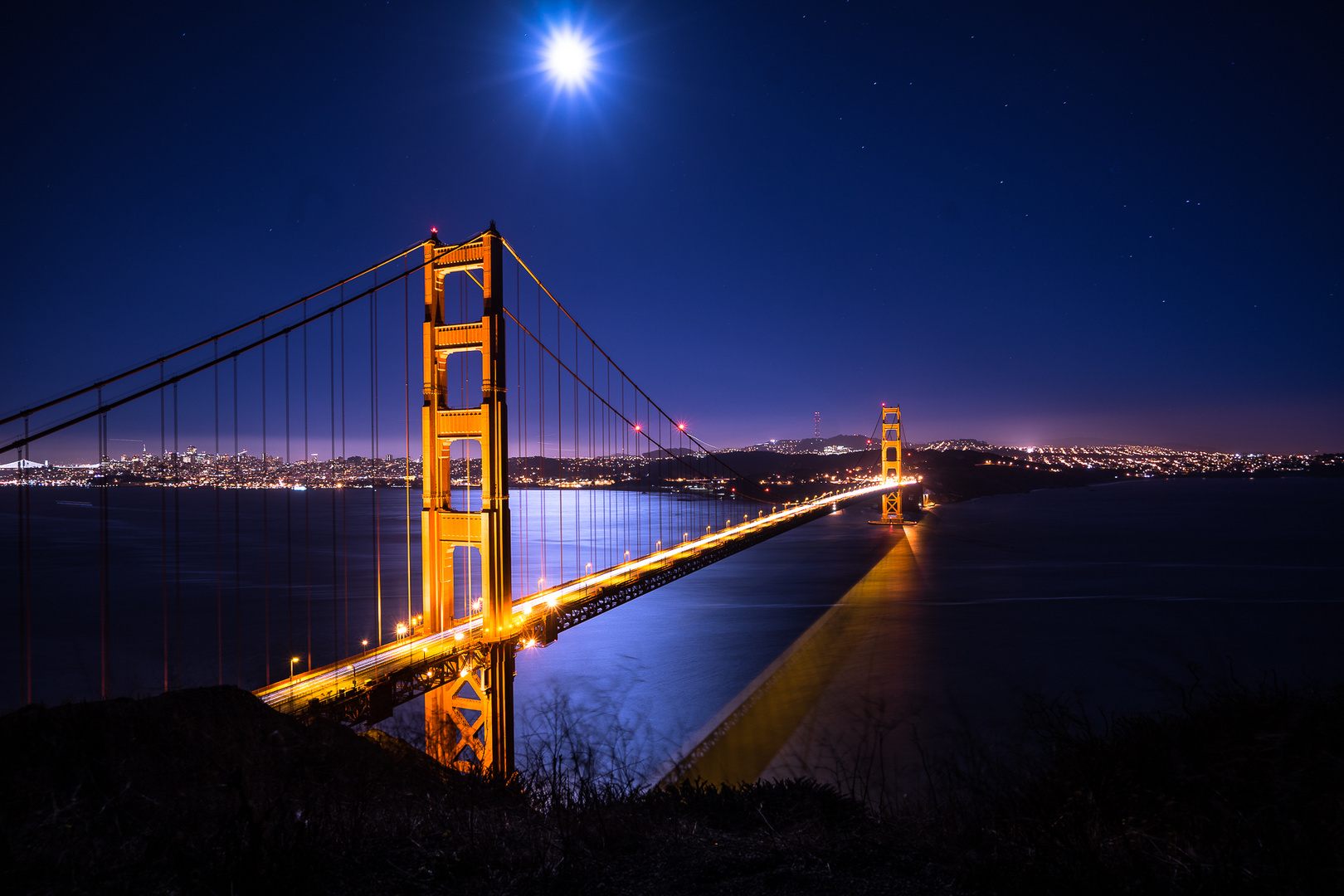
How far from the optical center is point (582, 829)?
12.0ft

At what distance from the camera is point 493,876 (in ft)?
10.1

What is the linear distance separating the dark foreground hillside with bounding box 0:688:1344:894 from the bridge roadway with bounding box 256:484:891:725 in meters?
1.27

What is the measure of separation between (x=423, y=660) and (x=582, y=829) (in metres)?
6.55

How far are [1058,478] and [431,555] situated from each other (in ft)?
483

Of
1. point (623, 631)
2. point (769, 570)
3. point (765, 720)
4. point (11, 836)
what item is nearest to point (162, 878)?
point (11, 836)

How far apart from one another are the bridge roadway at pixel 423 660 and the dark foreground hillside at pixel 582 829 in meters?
1.27

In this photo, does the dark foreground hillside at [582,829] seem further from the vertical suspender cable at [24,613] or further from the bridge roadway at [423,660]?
the vertical suspender cable at [24,613]

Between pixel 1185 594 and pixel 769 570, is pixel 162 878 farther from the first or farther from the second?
pixel 769 570

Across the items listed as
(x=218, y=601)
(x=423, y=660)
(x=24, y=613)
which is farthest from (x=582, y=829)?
(x=24, y=613)

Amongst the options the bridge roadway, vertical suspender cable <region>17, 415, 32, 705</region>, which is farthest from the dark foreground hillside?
vertical suspender cable <region>17, 415, 32, 705</region>

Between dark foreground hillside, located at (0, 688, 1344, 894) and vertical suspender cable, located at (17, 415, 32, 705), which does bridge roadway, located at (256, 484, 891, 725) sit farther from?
vertical suspender cable, located at (17, 415, 32, 705)

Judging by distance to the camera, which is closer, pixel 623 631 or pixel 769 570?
pixel 623 631

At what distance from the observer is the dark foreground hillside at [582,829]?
2.88 m

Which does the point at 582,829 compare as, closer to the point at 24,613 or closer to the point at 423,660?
the point at 423,660
